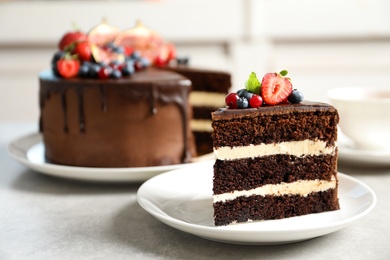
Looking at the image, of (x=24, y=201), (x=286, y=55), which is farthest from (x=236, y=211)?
(x=286, y=55)

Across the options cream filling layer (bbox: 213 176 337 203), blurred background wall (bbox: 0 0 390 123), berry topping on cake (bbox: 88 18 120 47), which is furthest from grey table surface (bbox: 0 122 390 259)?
blurred background wall (bbox: 0 0 390 123)

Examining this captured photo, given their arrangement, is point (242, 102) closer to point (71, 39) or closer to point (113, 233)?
point (113, 233)

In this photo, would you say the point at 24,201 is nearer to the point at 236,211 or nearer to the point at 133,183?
the point at 133,183

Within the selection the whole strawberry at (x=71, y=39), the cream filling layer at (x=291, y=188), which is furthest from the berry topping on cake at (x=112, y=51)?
the cream filling layer at (x=291, y=188)

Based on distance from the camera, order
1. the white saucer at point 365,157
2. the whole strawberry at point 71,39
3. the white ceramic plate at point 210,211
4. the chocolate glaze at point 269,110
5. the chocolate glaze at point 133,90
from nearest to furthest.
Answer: the white ceramic plate at point 210,211, the chocolate glaze at point 269,110, the white saucer at point 365,157, the chocolate glaze at point 133,90, the whole strawberry at point 71,39

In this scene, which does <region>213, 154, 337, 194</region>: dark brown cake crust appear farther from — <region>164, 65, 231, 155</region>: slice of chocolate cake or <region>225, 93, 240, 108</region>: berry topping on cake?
<region>164, 65, 231, 155</region>: slice of chocolate cake

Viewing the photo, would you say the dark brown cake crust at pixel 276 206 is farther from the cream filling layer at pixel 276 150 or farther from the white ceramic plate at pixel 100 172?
the white ceramic plate at pixel 100 172

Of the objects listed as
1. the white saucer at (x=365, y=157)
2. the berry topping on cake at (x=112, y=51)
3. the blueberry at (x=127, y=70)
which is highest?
the berry topping on cake at (x=112, y=51)
